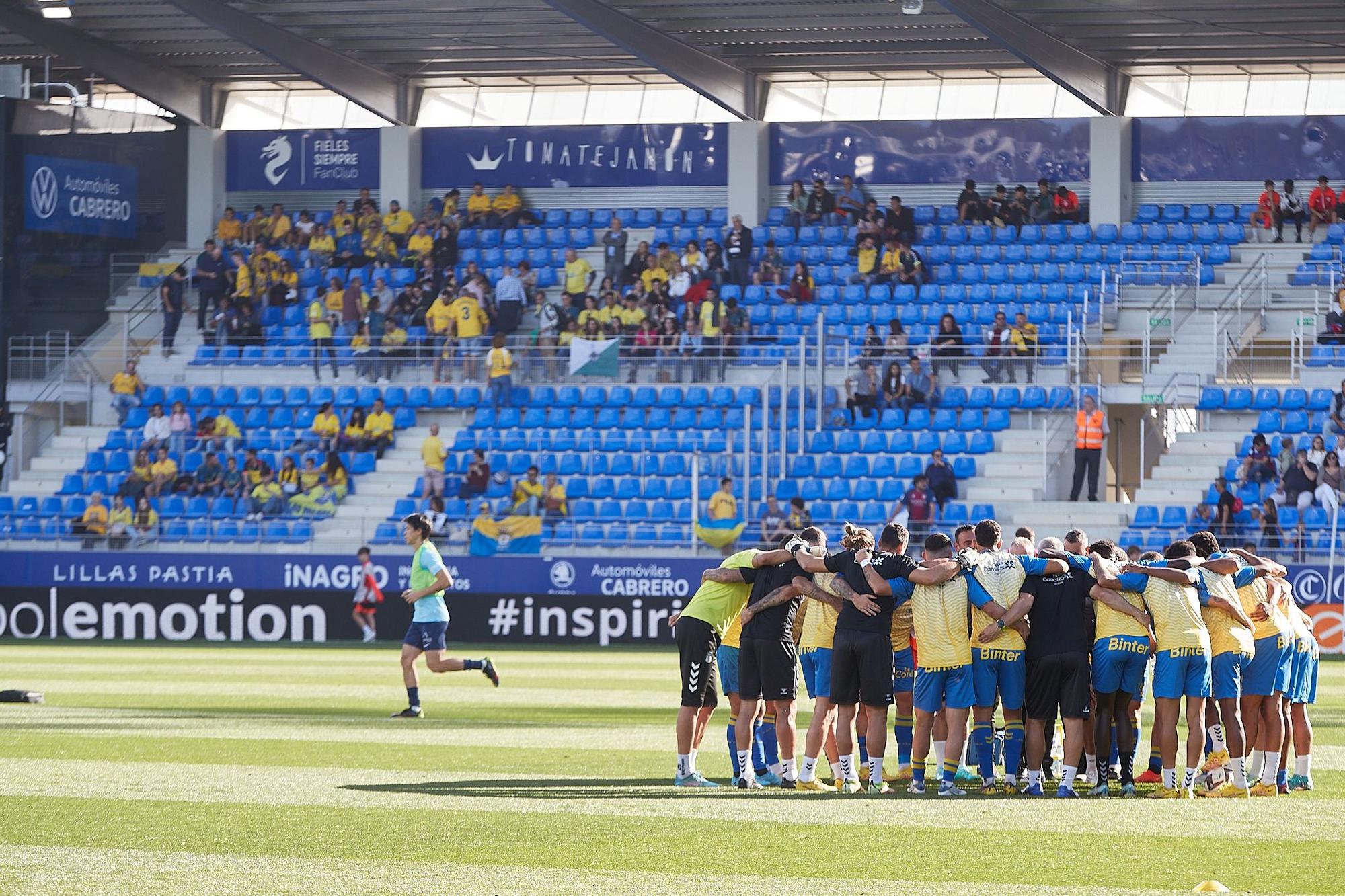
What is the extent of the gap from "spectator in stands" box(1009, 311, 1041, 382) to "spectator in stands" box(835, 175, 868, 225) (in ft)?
16.9

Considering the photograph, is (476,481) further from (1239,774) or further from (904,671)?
(1239,774)

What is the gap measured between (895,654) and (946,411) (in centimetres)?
1782

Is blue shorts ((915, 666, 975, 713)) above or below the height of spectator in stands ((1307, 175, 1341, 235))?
below

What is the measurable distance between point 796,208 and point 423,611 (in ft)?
65.8

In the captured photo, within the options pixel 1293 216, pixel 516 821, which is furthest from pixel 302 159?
pixel 516 821

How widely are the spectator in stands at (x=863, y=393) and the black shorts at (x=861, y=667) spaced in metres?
18.4

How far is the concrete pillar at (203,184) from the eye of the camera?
130ft

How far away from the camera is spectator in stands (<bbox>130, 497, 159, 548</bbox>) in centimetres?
3080

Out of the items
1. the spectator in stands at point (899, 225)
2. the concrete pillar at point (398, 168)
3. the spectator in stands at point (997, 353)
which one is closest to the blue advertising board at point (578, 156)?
the concrete pillar at point (398, 168)

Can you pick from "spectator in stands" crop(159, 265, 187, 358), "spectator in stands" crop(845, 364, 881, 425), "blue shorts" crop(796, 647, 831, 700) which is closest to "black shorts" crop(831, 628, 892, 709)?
"blue shorts" crop(796, 647, 831, 700)

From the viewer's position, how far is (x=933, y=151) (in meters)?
37.3

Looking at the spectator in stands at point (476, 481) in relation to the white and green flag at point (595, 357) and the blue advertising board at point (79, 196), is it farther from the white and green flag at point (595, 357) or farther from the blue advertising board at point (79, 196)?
the blue advertising board at point (79, 196)

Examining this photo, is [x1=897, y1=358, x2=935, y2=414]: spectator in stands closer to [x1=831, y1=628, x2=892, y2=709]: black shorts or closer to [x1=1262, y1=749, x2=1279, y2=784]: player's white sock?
[x1=1262, y1=749, x2=1279, y2=784]: player's white sock

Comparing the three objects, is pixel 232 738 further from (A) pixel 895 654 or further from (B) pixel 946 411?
(B) pixel 946 411
